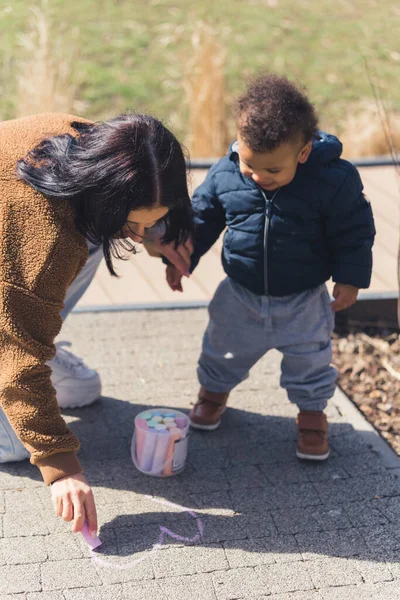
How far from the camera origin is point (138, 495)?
2.83 meters

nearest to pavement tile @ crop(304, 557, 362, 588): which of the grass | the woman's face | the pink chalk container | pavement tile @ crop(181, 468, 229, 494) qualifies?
pavement tile @ crop(181, 468, 229, 494)

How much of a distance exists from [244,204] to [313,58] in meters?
5.53

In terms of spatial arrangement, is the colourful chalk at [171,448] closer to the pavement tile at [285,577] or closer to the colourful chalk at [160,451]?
the colourful chalk at [160,451]

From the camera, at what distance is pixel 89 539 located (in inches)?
100

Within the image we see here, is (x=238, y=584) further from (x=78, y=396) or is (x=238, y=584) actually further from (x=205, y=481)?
(x=78, y=396)

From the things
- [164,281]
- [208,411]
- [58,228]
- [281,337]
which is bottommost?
[164,281]

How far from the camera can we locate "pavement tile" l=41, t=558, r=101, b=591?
8.02 ft

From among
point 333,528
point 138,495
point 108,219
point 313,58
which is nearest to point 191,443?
point 138,495

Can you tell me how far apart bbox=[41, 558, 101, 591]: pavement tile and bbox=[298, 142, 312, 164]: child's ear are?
1289 millimetres

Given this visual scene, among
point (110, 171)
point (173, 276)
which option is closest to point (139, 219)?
point (110, 171)

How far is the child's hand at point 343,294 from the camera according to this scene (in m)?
2.90

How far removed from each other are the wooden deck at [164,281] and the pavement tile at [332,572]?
173 cm

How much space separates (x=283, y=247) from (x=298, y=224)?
0.09 metres

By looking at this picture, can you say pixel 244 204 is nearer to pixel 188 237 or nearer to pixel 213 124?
pixel 188 237
